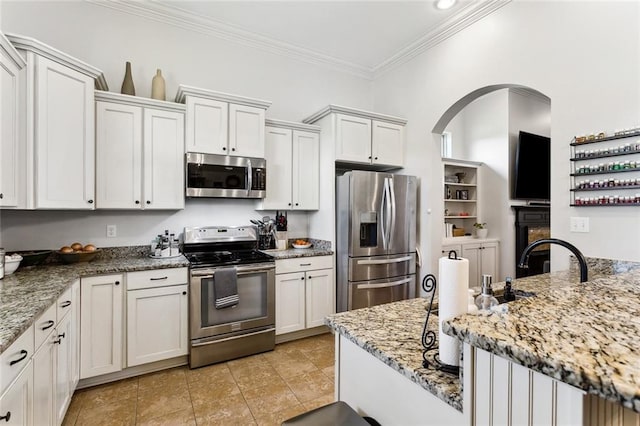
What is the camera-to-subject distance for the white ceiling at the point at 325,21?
9.81 ft

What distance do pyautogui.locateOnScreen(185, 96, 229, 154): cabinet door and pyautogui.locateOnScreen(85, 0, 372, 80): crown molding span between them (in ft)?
3.37

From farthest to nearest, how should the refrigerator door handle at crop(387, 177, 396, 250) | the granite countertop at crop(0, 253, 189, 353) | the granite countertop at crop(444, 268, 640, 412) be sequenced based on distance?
1. the refrigerator door handle at crop(387, 177, 396, 250)
2. the granite countertop at crop(0, 253, 189, 353)
3. the granite countertop at crop(444, 268, 640, 412)

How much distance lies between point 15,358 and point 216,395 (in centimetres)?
141

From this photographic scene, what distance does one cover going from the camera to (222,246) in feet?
10.7

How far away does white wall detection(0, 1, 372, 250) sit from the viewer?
2609mm

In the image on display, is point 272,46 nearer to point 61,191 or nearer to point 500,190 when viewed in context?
point 61,191

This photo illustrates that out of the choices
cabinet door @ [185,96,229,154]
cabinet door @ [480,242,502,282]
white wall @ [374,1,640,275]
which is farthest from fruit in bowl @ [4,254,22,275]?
cabinet door @ [480,242,502,282]

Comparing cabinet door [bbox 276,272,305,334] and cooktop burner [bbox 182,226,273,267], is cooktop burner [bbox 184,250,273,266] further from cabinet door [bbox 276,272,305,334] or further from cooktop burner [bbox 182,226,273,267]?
cabinet door [bbox 276,272,305,334]

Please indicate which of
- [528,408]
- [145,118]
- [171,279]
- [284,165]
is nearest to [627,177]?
[528,408]

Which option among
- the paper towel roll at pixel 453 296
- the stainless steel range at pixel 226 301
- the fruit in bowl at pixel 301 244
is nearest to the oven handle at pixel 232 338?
the stainless steel range at pixel 226 301

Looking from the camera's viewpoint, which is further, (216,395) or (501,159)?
(501,159)

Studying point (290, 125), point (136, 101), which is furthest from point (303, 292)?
point (136, 101)

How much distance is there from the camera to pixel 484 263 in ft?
15.3

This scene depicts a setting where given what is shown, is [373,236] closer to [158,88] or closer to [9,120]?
[158,88]
